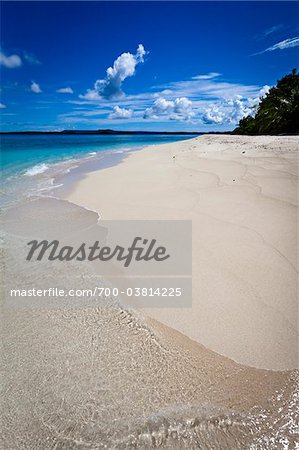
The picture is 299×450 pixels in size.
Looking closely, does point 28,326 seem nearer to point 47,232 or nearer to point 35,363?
point 35,363

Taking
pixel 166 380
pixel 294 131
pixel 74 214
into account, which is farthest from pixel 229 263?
pixel 294 131

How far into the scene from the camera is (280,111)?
1076 inches

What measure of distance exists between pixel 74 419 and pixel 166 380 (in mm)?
692

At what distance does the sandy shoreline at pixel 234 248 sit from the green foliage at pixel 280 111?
20870mm

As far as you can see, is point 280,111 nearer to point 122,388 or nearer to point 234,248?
point 234,248

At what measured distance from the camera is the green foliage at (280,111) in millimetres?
25594

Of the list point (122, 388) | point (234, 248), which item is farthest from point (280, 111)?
point (122, 388)

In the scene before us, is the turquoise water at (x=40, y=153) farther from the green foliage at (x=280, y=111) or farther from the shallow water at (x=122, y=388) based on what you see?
the green foliage at (x=280, y=111)

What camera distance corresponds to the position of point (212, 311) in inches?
110

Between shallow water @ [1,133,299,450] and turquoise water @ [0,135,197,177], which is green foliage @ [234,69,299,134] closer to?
turquoise water @ [0,135,197,177]

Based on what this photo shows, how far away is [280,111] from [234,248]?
28752 millimetres

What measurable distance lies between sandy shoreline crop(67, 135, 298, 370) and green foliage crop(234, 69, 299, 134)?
2087cm

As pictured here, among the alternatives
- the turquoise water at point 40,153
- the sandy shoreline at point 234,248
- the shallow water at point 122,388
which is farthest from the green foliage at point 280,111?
the shallow water at point 122,388

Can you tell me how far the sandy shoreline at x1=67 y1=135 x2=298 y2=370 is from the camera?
98.3 inches
